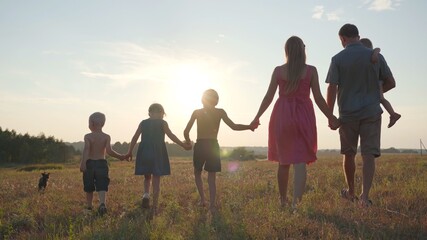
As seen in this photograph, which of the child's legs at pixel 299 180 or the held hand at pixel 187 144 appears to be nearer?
the child's legs at pixel 299 180

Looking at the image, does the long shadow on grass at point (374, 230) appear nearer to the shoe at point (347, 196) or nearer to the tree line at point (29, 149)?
the shoe at point (347, 196)

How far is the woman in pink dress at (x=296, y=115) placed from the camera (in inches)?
243

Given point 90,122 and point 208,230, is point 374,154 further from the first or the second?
point 90,122

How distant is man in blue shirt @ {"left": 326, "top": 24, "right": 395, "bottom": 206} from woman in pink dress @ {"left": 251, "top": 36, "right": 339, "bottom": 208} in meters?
0.55

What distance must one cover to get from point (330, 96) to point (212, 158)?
2.24m

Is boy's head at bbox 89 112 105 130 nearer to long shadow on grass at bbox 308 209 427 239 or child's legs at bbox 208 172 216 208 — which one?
child's legs at bbox 208 172 216 208

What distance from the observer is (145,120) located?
323 inches

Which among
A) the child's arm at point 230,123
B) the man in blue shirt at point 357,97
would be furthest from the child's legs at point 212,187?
the man in blue shirt at point 357,97

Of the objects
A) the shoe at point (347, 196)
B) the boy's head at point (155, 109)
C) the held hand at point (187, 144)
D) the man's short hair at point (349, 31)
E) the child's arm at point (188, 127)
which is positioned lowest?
the shoe at point (347, 196)

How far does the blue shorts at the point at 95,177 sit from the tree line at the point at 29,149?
72.1 m

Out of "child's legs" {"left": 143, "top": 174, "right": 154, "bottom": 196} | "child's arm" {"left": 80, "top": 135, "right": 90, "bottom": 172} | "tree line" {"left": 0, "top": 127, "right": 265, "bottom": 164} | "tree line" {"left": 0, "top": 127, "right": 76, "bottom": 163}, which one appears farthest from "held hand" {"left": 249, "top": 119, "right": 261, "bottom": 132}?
"tree line" {"left": 0, "top": 127, "right": 76, "bottom": 163}

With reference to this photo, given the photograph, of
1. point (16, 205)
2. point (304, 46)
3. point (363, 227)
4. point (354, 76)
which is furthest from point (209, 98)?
point (16, 205)

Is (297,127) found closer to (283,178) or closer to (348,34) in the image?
(283,178)

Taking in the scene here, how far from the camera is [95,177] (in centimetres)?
764
